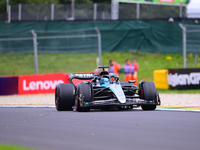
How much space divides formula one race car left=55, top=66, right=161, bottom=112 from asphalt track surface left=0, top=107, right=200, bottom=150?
136cm

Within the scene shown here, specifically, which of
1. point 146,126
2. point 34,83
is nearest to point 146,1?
point 34,83

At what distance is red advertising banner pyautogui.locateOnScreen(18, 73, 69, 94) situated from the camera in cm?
1873

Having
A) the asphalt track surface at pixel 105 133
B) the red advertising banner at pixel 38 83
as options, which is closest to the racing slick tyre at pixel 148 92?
the asphalt track surface at pixel 105 133

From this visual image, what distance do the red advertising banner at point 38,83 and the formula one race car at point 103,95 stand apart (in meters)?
8.15

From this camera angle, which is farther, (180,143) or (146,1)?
(146,1)

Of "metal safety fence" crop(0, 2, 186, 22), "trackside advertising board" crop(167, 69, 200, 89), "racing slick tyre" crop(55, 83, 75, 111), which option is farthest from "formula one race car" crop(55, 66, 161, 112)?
"metal safety fence" crop(0, 2, 186, 22)

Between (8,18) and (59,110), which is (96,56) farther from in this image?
(59,110)

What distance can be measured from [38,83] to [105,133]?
1307 centimetres

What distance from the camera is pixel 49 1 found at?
38.8m

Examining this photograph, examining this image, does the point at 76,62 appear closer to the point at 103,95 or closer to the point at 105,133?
the point at 103,95

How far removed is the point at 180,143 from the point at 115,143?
0.81 meters

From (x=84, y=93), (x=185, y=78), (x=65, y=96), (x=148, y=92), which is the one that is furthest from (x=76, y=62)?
(x=84, y=93)

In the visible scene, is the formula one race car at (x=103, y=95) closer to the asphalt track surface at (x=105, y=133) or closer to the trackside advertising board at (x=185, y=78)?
the asphalt track surface at (x=105, y=133)

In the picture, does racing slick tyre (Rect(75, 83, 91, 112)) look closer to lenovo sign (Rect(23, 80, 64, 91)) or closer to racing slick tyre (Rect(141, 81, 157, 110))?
racing slick tyre (Rect(141, 81, 157, 110))
